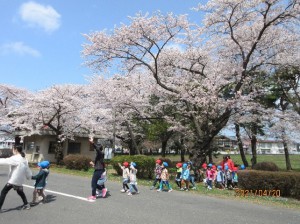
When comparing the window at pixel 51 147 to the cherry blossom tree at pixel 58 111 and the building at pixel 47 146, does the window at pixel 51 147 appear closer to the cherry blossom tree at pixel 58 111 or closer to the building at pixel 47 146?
the building at pixel 47 146

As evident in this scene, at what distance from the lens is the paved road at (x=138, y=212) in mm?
6535

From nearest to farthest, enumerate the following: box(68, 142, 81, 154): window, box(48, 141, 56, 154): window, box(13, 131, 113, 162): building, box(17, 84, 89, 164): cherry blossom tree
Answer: box(17, 84, 89, 164): cherry blossom tree → box(13, 131, 113, 162): building → box(48, 141, 56, 154): window → box(68, 142, 81, 154): window

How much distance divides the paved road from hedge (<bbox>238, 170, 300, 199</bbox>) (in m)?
3.02

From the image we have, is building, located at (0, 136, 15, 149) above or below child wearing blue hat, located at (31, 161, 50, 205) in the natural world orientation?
above

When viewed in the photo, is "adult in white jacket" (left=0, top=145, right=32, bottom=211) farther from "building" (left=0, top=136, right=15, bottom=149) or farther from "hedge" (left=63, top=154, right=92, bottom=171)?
"building" (left=0, top=136, right=15, bottom=149)

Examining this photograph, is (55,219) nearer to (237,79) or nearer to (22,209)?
(22,209)

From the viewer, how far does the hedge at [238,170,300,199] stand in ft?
38.8

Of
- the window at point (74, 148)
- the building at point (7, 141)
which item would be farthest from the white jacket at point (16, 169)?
the building at point (7, 141)

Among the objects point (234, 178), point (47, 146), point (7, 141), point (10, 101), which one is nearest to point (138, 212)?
point (234, 178)

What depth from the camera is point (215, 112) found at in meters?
16.9

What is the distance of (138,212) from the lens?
7.37 meters

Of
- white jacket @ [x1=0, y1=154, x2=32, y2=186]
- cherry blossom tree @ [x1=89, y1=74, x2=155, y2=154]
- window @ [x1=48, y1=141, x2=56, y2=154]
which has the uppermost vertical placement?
cherry blossom tree @ [x1=89, y1=74, x2=155, y2=154]

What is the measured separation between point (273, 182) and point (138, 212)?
714 centimetres

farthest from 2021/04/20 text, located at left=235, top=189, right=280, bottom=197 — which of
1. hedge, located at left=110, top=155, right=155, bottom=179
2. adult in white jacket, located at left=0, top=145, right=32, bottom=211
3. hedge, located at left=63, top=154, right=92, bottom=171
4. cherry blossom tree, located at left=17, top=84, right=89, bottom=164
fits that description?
cherry blossom tree, located at left=17, top=84, right=89, bottom=164
